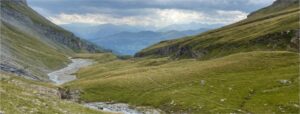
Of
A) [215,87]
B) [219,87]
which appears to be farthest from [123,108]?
[219,87]

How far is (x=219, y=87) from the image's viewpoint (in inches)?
4050

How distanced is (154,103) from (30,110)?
66.4m

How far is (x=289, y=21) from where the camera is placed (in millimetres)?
169375

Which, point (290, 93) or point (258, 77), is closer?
point (290, 93)

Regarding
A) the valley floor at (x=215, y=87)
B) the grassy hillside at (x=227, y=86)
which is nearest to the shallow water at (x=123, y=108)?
the valley floor at (x=215, y=87)

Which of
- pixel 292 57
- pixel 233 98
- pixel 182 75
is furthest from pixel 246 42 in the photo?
pixel 233 98

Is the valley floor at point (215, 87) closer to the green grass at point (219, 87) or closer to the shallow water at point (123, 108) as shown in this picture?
the green grass at point (219, 87)

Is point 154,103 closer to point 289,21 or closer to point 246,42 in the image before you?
point 246,42

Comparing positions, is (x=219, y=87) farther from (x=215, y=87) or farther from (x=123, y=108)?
(x=123, y=108)

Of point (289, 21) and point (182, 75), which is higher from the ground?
point (289, 21)

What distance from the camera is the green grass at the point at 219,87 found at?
87.3 meters

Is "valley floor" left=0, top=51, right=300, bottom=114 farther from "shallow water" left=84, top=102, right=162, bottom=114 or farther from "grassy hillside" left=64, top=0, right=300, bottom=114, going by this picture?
"shallow water" left=84, top=102, right=162, bottom=114

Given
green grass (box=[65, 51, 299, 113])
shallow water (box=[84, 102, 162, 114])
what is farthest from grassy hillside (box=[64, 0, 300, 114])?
shallow water (box=[84, 102, 162, 114])

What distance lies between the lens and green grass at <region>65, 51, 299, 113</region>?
87.3 meters
